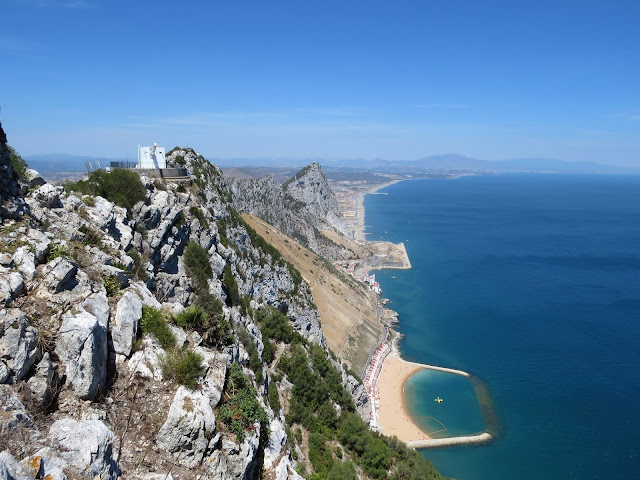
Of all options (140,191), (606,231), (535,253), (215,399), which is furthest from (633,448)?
(606,231)

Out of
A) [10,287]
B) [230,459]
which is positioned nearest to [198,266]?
[10,287]

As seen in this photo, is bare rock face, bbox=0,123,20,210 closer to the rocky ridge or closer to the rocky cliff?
the rocky ridge

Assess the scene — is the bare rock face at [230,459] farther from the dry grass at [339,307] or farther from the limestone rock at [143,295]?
the dry grass at [339,307]

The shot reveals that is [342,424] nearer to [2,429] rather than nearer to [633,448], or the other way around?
[2,429]

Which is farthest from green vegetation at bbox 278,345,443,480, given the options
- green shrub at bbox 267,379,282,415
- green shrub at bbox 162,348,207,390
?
green shrub at bbox 162,348,207,390

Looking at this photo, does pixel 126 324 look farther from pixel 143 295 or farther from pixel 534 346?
pixel 534 346
